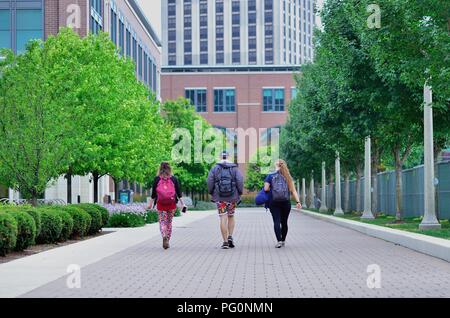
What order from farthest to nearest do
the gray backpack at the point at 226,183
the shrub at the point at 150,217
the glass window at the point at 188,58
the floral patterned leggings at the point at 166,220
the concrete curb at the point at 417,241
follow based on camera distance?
the glass window at the point at 188,58
the shrub at the point at 150,217
the floral patterned leggings at the point at 166,220
the gray backpack at the point at 226,183
the concrete curb at the point at 417,241

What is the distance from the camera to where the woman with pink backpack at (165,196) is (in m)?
18.7

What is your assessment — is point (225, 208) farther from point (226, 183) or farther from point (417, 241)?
point (417, 241)

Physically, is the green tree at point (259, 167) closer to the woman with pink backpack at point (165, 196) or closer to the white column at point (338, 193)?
the white column at point (338, 193)

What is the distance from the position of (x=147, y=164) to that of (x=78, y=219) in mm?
21760

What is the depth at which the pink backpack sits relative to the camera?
1862 cm

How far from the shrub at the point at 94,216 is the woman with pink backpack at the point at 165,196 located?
5.90 meters

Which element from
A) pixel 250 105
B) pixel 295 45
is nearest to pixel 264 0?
pixel 295 45

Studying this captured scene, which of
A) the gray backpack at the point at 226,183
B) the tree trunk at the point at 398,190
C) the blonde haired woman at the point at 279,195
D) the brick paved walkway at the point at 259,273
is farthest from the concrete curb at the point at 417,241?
the tree trunk at the point at 398,190

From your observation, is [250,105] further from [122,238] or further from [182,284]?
[182,284]

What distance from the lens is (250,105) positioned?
116688 millimetres

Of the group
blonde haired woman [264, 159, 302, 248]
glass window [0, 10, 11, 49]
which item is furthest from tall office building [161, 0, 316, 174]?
blonde haired woman [264, 159, 302, 248]

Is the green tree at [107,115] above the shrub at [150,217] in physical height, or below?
above

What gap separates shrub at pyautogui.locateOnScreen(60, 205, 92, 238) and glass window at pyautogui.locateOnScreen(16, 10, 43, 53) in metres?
32.6

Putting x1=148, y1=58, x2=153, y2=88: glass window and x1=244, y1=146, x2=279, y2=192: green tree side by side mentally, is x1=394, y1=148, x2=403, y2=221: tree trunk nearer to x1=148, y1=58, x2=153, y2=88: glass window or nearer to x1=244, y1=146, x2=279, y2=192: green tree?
x1=148, y1=58, x2=153, y2=88: glass window
